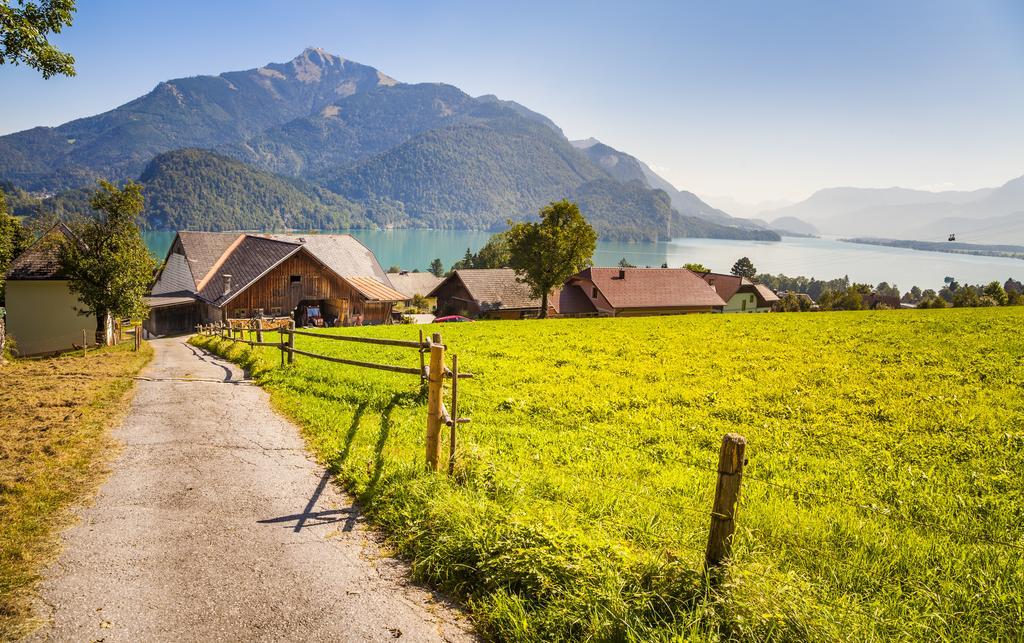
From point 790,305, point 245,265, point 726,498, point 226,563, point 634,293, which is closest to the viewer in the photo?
point 726,498

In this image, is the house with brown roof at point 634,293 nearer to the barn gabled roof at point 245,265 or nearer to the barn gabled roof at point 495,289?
the barn gabled roof at point 495,289

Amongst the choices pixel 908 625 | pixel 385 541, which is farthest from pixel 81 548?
pixel 908 625

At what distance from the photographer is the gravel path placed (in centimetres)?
425

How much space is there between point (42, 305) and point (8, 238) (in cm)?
861

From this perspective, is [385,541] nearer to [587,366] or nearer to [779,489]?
[779,489]

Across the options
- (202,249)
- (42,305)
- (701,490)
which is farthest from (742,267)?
(42,305)

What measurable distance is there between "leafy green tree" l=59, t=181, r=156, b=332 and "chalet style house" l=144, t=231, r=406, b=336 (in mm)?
11081

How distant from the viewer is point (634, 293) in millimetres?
54844

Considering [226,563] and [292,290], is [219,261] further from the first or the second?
[226,563]

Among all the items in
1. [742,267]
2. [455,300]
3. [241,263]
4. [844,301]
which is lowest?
[455,300]

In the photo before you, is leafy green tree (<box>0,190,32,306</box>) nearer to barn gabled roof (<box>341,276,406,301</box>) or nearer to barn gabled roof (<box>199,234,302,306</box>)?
barn gabled roof (<box>199,234,302,306</box>)

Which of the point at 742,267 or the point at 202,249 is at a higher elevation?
the point at 742,267

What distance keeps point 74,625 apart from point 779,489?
321 inches

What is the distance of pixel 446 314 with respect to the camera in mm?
58062
